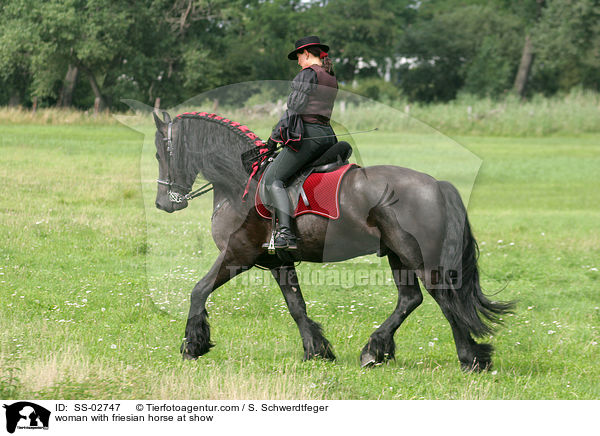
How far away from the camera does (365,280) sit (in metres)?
11.8

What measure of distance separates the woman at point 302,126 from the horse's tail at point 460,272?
1.32 metres

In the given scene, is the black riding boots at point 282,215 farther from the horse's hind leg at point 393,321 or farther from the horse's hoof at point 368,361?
the horse's hoof at point 368,361

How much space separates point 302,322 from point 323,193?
1.51m

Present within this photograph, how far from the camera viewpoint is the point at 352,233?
7406mm

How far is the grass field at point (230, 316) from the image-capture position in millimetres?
6707

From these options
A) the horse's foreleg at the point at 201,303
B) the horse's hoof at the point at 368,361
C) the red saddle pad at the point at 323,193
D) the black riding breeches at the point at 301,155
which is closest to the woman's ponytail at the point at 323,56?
the black riding breeches at the point at 301,155

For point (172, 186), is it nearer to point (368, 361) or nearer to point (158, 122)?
point (158, 122)

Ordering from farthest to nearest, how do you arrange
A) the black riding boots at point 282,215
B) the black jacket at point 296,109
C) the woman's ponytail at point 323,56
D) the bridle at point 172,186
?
the bridle at point 172,186
the black riding boots at point 282,215
the woman's ponytail at point 323,56
the black jacket at point 296,109

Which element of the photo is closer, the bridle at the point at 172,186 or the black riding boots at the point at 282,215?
the black riding boots at the point at 282,215

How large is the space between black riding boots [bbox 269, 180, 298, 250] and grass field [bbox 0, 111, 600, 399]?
3.90 ft

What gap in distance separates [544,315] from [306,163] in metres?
4.57

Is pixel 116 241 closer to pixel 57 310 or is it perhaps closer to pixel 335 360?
pixel 57 310
